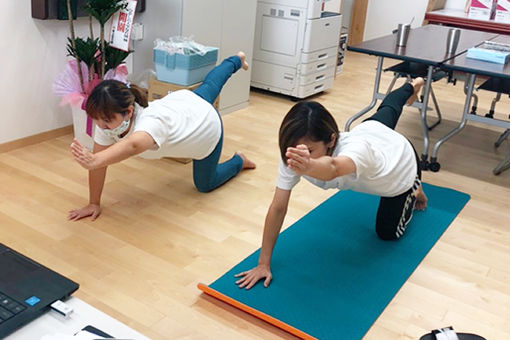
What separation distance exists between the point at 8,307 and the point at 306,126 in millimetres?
1133

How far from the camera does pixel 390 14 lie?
22.2 feet

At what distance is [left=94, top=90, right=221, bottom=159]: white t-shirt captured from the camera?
2232mm

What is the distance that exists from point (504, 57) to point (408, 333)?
7.03 feet

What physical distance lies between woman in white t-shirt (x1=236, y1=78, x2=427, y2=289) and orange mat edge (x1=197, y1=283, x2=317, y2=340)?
103 millimetres

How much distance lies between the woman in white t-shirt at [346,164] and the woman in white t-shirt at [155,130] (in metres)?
0.57

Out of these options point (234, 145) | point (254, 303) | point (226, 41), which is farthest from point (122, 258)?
point (226, 41)

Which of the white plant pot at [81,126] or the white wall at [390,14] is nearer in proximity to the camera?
the white plant pot at [81,126]

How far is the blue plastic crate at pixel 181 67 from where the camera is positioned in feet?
10.2

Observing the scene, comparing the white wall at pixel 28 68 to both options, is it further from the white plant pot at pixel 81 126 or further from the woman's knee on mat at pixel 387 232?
the woman's knee on mat at pixel 387 232

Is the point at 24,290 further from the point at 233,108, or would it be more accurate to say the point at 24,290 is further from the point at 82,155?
the point at 233,108

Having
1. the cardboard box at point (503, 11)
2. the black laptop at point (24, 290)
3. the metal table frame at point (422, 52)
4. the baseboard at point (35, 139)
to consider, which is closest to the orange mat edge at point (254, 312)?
the black laptop at point (24, 290)

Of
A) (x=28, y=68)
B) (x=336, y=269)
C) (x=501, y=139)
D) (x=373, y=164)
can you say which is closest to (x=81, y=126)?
(x=28, y=68)

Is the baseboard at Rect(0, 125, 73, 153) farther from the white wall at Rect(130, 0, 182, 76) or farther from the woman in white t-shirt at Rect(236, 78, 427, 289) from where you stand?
the woman in white t-shirt at Rect(236, 78, 427, 289)

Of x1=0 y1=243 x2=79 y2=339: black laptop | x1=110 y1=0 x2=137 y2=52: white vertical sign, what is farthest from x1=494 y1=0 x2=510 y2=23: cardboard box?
x1=0 y1=243 x2=79 y2=339: black laptop
